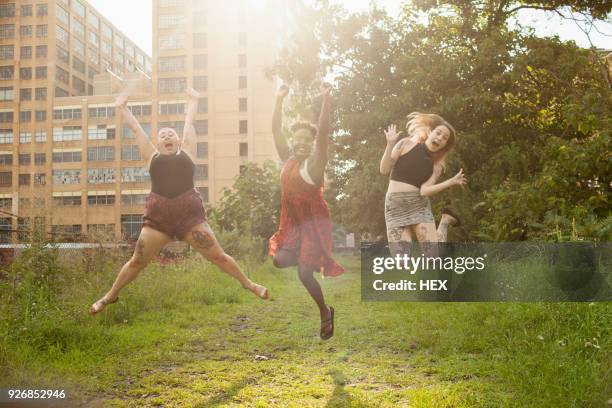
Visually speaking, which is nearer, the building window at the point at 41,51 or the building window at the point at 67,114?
the building window at the point at 67,114

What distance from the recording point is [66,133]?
4230 millimetres

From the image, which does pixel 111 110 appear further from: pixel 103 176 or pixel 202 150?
pixel 202 150

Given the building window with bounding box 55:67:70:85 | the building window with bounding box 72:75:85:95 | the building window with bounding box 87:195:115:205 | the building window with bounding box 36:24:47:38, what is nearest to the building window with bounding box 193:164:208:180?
the building window with bounding box 87:195:115:205

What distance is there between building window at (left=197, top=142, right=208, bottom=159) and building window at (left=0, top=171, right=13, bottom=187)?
5.03ft

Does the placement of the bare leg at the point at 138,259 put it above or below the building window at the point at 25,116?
below

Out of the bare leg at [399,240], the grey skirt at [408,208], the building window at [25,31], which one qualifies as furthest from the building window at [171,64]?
the bare leg at [399,240]

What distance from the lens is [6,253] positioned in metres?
4.49

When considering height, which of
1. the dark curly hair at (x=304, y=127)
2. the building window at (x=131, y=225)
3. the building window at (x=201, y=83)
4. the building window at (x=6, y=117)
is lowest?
the building window at (x=131, y=225)

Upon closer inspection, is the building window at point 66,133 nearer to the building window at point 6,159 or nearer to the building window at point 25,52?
the building window at point 6,159

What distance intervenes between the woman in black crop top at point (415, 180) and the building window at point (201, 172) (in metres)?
1.37

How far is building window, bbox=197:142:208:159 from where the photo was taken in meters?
4.17

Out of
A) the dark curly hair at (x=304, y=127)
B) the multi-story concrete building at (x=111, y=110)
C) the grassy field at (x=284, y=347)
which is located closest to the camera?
the grassy field at (x=284, y=347)

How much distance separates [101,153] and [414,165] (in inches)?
96.3

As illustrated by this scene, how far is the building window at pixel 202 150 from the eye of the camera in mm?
4168
